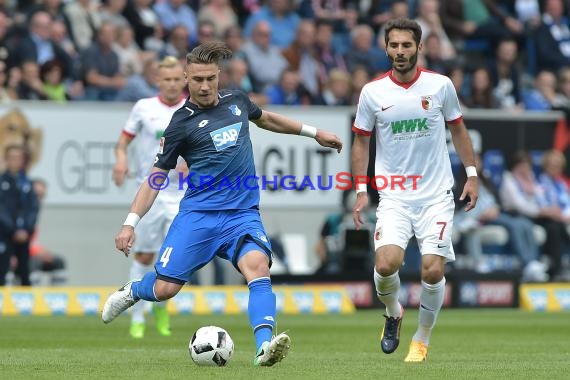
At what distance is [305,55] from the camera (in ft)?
76.1

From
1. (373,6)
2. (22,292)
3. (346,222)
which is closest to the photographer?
(22,292)

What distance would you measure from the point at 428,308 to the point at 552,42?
51.9 feet

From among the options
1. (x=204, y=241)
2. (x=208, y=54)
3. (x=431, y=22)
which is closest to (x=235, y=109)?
(x=208, y=54)

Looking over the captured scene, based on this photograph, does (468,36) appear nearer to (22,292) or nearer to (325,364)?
(22,292)

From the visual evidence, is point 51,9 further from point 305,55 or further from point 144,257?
point 144,257

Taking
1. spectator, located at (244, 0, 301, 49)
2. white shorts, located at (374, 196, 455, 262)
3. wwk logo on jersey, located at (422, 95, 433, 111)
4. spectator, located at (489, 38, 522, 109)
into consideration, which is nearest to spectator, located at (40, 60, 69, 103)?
spectator, located at (244, 0, 301, 49)

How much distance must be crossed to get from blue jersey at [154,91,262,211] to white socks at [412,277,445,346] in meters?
1.77

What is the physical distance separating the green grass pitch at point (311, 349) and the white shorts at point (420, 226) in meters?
0.95

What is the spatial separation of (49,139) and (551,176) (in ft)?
27.7

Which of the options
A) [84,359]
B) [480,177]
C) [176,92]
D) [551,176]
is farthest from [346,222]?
[84,359]

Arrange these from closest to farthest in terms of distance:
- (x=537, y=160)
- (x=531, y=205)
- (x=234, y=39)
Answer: (x=531, y=205) → (x=234, y=39) → (x=537, y=160)

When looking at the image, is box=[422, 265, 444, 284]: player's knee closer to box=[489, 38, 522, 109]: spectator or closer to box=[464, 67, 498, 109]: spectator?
box=[464, 67, 498, 109]: spectator

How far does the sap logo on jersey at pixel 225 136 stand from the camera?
10164 millimetres

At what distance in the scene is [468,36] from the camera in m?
26.0
